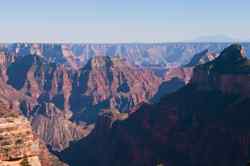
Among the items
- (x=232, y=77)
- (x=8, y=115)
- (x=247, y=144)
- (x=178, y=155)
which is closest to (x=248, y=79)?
(x=232, y=77)

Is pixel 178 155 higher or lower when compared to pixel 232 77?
lower

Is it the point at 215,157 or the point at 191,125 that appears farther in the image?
the point at 191,125

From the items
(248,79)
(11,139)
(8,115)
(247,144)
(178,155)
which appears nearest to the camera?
(11,139)

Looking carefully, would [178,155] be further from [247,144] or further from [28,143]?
[28,143]

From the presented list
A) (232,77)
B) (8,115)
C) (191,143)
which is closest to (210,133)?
(191,143)

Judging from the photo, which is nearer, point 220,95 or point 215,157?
point 215,157

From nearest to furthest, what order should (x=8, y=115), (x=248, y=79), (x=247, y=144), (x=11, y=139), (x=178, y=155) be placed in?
1. (x=11, y=139)
2. (x=8, y=115)
3. (x=247, y=144)
4. (x=248, y=79)
5. (x=178, y=155)

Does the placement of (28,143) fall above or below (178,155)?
above

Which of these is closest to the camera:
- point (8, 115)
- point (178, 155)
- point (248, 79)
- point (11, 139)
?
point (11, 139)

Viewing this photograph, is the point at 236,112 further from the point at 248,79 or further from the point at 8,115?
the point at 8,115
